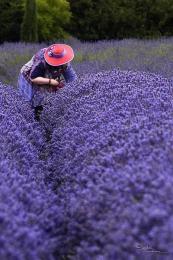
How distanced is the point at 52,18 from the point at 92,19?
3.94 ft

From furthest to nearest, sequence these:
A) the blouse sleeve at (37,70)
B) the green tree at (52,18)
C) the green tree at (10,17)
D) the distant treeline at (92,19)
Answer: the green tree at (10,17), the distant treeline at (92,19), the green tree at (52,18), the blouse sleeve at (37,70)

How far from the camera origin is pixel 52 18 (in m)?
15.9

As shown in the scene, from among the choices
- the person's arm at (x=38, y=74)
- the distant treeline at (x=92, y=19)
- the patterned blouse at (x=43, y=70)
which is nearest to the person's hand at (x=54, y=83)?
the person's arm at (x=38, y=74)

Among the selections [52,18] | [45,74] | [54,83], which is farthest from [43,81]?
[52,18]

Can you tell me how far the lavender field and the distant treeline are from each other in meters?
11.2

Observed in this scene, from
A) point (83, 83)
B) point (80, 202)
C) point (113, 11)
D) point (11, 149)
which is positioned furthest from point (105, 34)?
point (80, 202)

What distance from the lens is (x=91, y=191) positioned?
264 centimetres

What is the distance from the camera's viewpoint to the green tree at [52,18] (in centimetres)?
1571

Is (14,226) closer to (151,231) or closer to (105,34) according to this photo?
(151,231)

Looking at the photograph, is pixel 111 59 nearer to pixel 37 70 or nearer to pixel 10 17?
pixel 37 70

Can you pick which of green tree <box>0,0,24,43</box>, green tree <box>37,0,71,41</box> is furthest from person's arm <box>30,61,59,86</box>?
green tree <box>0,0,24,43</box>

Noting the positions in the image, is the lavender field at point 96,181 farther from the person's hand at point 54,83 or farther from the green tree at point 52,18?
the green tree at point 52,18

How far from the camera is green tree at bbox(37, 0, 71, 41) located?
15.7m

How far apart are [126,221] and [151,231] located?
0.13 meters
